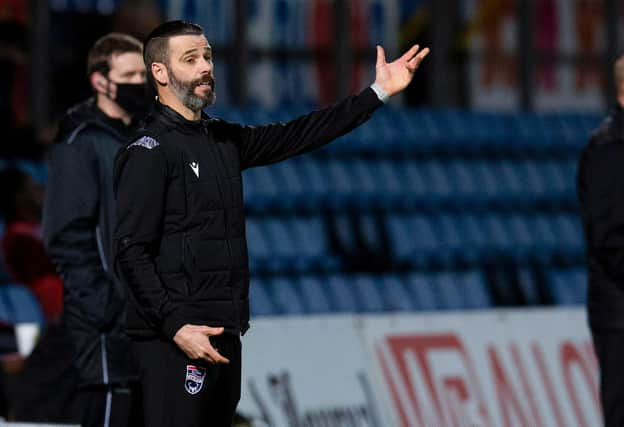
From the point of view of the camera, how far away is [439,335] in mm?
7840

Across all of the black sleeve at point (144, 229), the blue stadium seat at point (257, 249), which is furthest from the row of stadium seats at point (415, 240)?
the black sleeve at point (144, 229)

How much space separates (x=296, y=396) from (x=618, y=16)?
25.2ft

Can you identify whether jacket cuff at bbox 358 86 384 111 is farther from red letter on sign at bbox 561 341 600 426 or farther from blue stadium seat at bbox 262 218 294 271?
blue stadium seat at bbox 262 218 294 271

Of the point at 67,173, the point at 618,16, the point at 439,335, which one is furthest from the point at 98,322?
the point at 618,16

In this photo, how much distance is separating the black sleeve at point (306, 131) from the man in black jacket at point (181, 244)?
0.18 meters

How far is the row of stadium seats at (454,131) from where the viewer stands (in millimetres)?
11047

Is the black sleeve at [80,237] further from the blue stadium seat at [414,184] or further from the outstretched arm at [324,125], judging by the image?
the blue stadium seat at [414,184]

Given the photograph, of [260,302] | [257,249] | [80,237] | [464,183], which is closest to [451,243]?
[464,183]

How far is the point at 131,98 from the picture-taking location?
17.2ft

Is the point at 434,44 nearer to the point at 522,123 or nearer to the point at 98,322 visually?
the point at 522,123

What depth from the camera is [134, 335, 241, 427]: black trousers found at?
166 inches

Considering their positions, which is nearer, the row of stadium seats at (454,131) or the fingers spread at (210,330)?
the fingers spread at (210,330)

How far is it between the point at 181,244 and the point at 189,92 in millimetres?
448

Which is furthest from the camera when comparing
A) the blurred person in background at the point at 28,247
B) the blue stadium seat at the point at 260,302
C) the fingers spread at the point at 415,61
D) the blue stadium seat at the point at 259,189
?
the blue stadium seat at the point at 259,189
